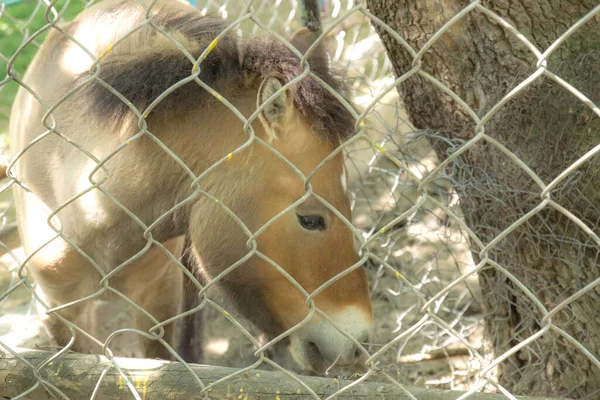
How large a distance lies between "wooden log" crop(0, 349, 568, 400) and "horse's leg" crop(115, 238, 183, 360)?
2.96ft

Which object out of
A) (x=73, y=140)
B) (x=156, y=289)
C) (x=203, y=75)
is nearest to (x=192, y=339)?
(x=156, y=289)

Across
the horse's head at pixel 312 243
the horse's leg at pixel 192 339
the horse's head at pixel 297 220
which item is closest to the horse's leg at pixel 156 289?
the horse's leg at pixel 192 339

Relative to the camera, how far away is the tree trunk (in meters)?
2.07

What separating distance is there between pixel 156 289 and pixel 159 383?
5.41ft

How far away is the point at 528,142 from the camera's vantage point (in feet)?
7.17

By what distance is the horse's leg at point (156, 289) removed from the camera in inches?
117

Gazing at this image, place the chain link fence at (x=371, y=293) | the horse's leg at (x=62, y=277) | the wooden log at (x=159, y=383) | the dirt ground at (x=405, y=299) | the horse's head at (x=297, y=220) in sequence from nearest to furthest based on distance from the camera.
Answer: the chain link fence at (x=371, y=293), the wooden log at (x=159, y=383), the horse's head at (x=297, y=220), the horse's leg at (x=62, y=277), the dirt ground at (x=405, y=299)

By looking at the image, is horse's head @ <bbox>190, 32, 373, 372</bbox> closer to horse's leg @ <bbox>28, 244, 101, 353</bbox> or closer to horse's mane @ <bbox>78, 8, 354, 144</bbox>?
horse's mane @ <bbox>78, 8, 354, 144</bbox>

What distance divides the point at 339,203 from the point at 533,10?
895 mm

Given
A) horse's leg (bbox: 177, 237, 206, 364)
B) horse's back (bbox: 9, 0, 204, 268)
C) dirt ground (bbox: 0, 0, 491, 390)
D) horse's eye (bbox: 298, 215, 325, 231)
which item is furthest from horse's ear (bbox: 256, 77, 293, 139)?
horse's leg (bbox: 177, 237, 206, 364)

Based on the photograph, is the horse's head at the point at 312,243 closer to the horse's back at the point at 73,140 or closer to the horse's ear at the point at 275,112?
the horse's ear at the point at 275,112

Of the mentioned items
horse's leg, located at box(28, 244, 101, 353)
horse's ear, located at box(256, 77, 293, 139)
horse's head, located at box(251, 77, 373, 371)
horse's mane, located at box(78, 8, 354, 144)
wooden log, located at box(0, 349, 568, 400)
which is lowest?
wooden log, located at box(0, 349, 568, 400)

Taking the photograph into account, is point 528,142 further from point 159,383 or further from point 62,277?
point 62,277

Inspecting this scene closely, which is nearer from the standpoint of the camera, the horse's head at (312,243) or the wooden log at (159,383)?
the wooden log at (159,383)
